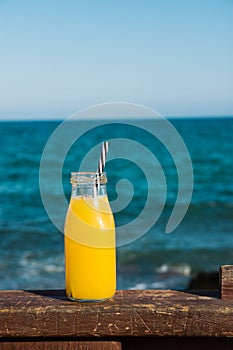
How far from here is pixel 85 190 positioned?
55.9 inches

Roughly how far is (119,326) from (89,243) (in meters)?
0.19

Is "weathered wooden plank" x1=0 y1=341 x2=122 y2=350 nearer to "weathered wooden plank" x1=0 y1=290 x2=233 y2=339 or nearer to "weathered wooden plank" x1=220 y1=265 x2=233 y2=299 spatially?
"weathered wooden plank" x1=0 y1=290 x2=233 y2=339

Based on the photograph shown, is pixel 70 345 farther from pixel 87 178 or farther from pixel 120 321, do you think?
pixel 87 178

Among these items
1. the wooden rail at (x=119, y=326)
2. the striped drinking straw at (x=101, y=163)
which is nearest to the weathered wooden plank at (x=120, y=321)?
the wooden rail at (x=119, y=326)

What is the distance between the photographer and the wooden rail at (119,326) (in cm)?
125

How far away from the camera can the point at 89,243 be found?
137 centimetres

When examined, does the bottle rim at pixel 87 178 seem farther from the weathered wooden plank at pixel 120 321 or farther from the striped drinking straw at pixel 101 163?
the weathered wooden plank at pixel 120 321

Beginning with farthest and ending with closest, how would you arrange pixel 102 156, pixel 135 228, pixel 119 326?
1. pixel 135 228
2. pixel 102 156
3. pixel 119 326

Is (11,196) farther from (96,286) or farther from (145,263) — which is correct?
(96,286)

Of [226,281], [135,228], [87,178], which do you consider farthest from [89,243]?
[135,228]

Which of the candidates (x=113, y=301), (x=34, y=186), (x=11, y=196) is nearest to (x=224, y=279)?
(x=113, y=301)

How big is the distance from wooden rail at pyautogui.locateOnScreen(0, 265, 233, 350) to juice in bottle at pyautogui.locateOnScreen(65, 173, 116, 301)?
0.23ft

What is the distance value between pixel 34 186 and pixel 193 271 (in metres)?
10.5

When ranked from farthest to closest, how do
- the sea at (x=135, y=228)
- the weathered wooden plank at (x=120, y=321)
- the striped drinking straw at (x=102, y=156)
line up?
the sea at (x=135, y=228) → the striped drinking straw at (x=102, y=156) → the weathered wooden plank at (x=120, y=321)
